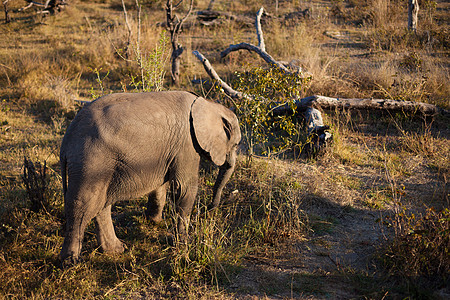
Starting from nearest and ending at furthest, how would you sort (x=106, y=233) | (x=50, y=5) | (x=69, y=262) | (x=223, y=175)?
(x=69, y=262) < (x=106, y=233) < (x=223, y=175) < (x=50, y=5)

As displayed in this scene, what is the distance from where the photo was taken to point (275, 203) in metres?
5.14

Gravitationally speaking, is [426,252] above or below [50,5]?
below

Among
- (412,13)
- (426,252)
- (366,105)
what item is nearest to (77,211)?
(426,252)

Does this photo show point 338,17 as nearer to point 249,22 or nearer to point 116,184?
point 249,22

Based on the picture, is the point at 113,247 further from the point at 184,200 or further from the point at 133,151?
the point at 133,151

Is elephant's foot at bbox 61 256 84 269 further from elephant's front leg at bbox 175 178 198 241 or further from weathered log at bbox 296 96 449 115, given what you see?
weathered log at bbox 296 96 449 115

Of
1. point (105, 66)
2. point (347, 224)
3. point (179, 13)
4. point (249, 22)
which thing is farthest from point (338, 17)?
point (347, 224)

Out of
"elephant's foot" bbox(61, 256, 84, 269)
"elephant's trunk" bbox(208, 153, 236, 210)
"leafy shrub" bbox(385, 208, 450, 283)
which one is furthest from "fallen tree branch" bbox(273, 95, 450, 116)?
"elephant's foot" bbox(61, 256, 84, 269)

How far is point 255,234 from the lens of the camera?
461 centimetres

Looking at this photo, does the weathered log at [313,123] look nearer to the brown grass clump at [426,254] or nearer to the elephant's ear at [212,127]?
the elephant's ear at [212,127]

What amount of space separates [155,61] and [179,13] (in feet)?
32.8

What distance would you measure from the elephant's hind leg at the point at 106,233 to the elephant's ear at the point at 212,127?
50.8 inches

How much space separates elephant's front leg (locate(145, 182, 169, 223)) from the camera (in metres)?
4.82

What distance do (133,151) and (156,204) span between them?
3.94 ft
